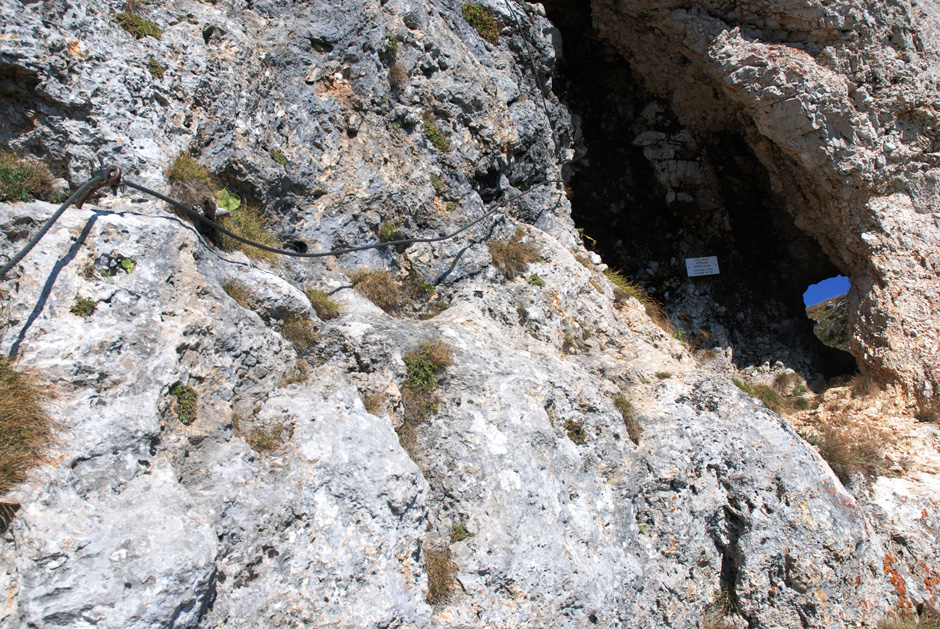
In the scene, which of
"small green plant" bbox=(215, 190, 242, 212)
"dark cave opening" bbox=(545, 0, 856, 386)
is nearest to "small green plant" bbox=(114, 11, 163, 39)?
"small green plant" bbox=(215, 190, 242, 212)

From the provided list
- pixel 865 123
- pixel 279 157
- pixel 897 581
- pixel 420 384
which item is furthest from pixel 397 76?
pixel 897 581

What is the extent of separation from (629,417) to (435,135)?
464cm

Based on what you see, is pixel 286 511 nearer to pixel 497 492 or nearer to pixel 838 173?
pixel 497 492

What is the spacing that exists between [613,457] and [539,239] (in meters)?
3.48

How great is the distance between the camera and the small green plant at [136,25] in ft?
18.5

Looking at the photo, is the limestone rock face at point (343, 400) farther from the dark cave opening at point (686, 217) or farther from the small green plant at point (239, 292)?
the dark cave opening at point (686, 217)

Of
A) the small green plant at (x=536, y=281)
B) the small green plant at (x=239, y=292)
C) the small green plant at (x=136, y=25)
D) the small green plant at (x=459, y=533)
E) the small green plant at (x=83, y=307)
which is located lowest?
the small green plant at (x=459, y=533)

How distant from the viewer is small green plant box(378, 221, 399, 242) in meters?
7.06

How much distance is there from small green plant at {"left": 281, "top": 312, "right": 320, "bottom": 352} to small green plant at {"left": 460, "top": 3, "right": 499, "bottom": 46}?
6687 mm

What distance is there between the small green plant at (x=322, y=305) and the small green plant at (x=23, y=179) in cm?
236

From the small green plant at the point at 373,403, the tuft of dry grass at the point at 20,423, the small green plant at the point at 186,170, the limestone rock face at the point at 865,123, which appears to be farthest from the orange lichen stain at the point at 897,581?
the small green plant at the point at 186,170

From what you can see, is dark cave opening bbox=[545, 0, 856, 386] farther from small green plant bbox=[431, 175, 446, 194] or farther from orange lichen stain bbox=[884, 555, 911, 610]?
orange lichen stain bbox=[884, 555, 911, 610]

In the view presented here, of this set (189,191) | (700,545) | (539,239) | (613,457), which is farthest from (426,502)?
(539,239)

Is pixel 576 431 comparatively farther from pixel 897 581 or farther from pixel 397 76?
pixel 397 76
